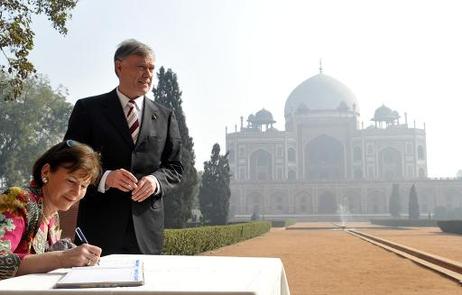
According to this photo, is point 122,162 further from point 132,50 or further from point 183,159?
point 183,159

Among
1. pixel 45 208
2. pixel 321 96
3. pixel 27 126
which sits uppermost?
pixel 321 96

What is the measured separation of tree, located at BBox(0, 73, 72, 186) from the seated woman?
31.2 metres

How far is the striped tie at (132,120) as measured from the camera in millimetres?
2861

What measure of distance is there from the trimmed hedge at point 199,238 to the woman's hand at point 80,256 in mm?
7613

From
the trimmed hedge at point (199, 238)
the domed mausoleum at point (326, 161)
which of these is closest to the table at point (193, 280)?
the trimmed hedge at point (199, 238)

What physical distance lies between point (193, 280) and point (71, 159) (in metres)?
0.78

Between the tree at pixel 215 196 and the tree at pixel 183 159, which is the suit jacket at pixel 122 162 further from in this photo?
the tree at pixel 215 196

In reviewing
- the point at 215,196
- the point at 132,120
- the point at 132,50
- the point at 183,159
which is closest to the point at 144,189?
the point at 132,120

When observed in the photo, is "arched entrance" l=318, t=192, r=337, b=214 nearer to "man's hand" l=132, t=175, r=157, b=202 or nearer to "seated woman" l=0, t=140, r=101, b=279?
"man's hand" l=132, t=175, r=157, b=202

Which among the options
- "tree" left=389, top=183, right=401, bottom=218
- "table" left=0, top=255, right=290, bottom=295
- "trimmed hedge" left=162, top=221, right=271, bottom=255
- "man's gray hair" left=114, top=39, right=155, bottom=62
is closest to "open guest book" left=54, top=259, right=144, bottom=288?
"table" left=0, top=255, right=290, bottom=295

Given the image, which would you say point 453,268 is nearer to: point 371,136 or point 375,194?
point 375,194

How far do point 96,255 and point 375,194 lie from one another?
59.2m

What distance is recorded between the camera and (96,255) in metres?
1.94

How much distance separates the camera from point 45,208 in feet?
7.24
